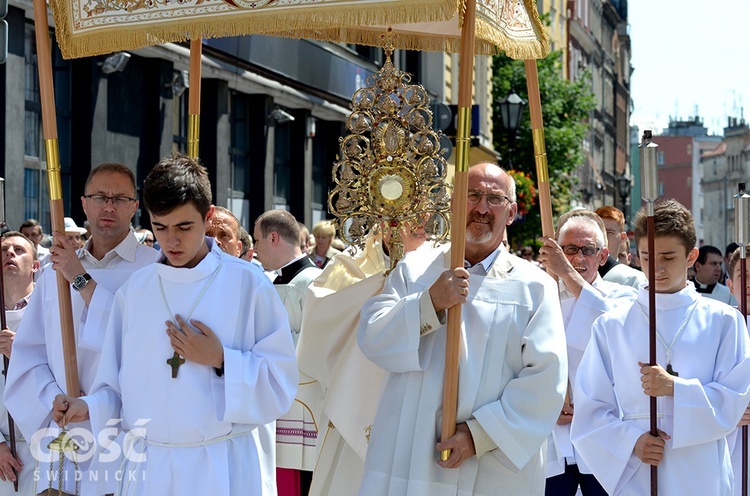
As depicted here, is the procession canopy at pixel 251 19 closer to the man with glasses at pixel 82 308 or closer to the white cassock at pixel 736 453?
the man with glasses at pixel 82 308

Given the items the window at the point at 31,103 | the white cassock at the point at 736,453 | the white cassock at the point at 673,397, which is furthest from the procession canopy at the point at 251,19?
the window at the point at 31,103

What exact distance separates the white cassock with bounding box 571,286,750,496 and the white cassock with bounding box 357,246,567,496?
56 centimetres

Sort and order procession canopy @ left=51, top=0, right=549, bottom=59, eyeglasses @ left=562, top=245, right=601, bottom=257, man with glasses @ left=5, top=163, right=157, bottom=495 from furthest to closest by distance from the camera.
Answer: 1. eyeglasses @ left=562, top=245, right=601, bottom=257
2. man with glasses @ left=5, top=163, right=157, bottom=495
3. procession canopy @ left=51, top=0, right=549, bottom=59

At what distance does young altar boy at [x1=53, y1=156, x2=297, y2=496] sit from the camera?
4.90 meters

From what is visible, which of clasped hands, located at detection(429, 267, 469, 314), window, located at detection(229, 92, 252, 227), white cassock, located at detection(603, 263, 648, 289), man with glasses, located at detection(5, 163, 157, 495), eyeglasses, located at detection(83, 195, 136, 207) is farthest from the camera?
window, located at detection(229, 92, 252, 227)

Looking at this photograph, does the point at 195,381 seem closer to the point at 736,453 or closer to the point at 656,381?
the point at 656,381

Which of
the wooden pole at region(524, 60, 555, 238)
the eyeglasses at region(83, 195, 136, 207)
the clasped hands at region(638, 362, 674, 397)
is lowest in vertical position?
the clasped hands at region(638, 362, 674, 397)

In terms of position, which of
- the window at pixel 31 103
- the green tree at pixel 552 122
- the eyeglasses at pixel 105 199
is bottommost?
the eyeglasses at pixel 105 199

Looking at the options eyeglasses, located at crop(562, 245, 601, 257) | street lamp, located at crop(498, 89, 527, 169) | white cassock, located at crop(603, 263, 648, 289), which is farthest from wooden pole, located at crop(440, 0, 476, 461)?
street lamp, located at crop(498, 89, 527, 169)

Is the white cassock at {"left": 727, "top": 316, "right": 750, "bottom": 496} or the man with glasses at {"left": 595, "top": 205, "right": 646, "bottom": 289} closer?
the white cassock at {"left": 727, "top": 316, "right": 750, "bottom": 496}

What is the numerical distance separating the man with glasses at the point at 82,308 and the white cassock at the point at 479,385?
1.16m

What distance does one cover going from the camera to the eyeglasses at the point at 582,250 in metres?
7.09

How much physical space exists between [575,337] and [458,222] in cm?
189

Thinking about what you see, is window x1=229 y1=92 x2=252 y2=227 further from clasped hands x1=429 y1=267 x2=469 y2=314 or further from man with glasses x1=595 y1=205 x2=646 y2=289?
clasped hands x1=429 y1=267 x2=469 y2=314
